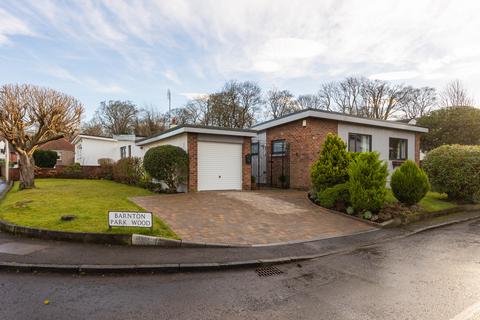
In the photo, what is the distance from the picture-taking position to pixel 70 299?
11.9 feet

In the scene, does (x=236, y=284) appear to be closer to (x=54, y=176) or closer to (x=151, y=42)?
(x=151, y=42)

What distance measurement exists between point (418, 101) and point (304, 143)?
1391 inches

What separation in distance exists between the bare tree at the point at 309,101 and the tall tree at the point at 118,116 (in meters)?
25.3

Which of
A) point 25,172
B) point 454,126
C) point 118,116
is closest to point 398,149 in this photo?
point 454,126

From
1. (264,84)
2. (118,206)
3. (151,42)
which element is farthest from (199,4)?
(264,84)

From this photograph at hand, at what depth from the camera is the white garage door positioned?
13.1 meters

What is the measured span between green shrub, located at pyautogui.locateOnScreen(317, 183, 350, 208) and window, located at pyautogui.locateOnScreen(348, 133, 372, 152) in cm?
596

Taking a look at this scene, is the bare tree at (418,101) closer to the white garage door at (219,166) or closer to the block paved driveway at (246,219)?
the white garage door at (219,166)

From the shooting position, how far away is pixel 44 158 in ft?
101

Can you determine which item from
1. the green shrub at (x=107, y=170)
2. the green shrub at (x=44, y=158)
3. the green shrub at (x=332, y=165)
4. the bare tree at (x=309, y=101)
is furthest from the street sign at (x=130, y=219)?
the bare tree at (x=309, y=101)

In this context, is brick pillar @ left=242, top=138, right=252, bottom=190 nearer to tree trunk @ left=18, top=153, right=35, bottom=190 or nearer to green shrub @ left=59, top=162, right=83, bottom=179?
tree trunk @ left=18, top=153, right=35, bottom=190

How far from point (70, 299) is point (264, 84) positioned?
39506mm

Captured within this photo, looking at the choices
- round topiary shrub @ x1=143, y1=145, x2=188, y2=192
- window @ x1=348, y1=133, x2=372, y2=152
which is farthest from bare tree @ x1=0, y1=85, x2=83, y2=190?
window @ x1=348, y1=133, x2=372, y2=152

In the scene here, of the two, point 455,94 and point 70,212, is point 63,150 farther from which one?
point 455,94
